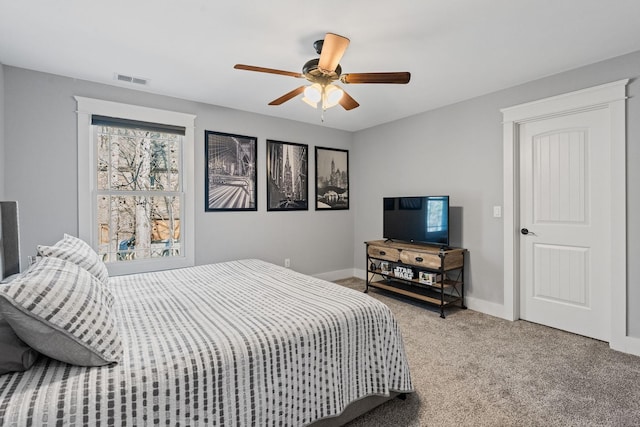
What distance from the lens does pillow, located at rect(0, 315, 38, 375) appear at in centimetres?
109

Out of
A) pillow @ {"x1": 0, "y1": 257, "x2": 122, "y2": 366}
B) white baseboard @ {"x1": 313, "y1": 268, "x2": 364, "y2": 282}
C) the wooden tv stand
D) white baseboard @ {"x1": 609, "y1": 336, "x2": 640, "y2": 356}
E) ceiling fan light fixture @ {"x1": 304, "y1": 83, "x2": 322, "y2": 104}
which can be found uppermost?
ceiling fan light fixture @ {"x1": 304, "y1": 83, "x2": 322, "y2": 104}

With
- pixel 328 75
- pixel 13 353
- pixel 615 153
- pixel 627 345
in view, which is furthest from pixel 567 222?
pixel 13 353

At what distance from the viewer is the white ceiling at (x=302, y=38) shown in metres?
2.00

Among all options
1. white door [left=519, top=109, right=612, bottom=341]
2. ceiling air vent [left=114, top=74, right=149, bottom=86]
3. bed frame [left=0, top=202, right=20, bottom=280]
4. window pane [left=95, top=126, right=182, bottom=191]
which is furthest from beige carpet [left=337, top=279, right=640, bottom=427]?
ceiling air vent [left=114, top=74, right=149, bottom=86]

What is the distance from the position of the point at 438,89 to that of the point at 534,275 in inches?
88.6

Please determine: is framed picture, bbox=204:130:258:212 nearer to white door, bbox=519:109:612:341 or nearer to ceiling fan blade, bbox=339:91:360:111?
ceiling fan blade, bbox=339:91:360:111

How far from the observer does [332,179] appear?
16.7 ft

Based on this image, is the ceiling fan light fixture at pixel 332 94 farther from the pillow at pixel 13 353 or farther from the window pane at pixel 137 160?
the pillow at pixel 13 353

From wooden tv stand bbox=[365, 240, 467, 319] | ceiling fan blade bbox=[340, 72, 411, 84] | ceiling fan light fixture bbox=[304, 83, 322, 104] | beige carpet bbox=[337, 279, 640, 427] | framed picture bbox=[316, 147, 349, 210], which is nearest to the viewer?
beige carpet bbox=[337, 279, 640, 427]

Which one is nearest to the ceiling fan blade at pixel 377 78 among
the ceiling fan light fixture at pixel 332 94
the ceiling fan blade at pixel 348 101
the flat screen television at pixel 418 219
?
the ceiling fan light fixture at pixel 332 94

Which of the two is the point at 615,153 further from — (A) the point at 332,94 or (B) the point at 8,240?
(B) the point at 8,240

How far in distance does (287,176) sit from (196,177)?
50.8 inches

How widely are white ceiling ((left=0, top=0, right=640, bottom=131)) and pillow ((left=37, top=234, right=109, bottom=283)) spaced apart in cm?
155

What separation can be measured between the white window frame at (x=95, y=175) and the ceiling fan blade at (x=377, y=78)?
2246 mm
